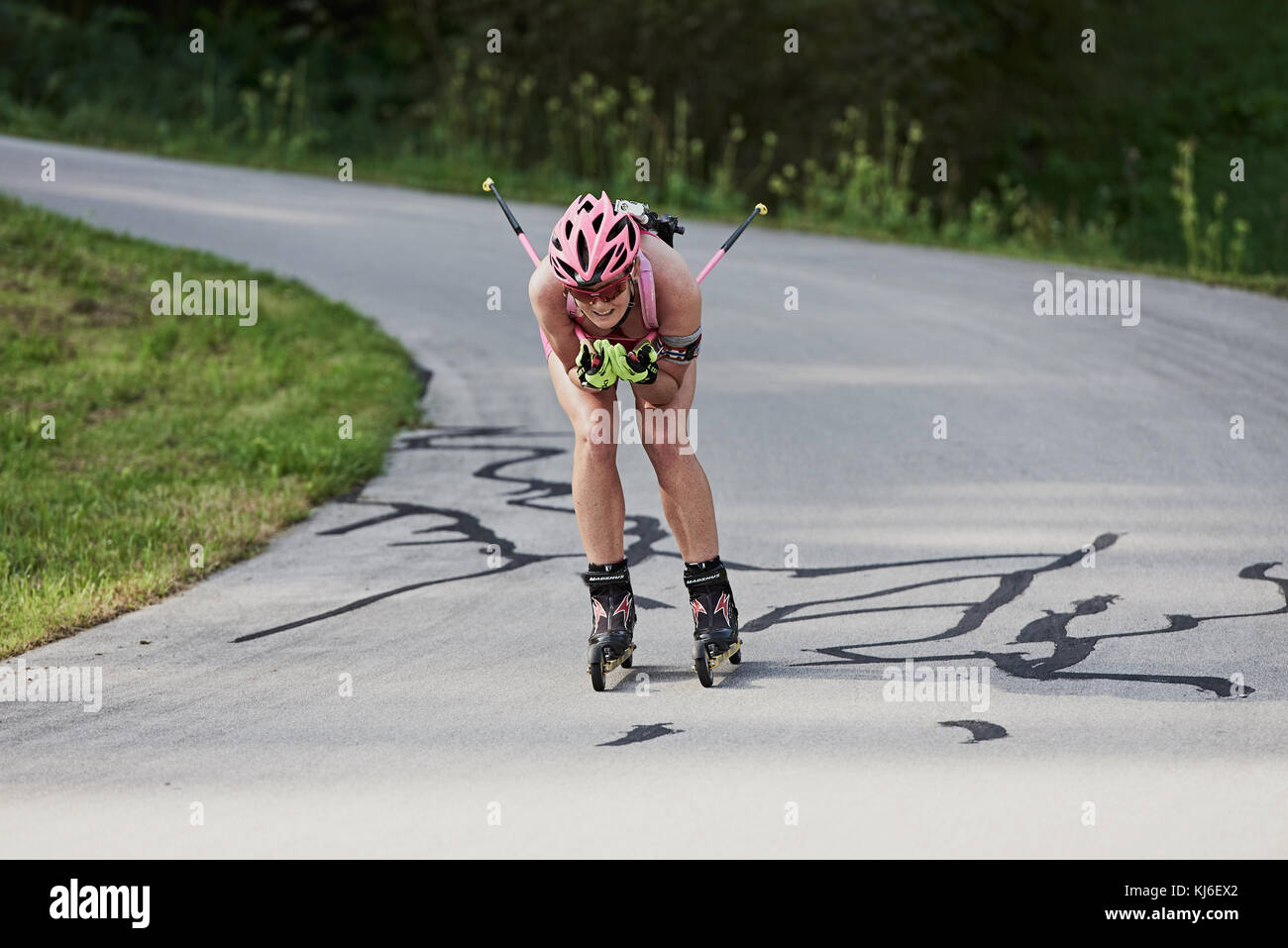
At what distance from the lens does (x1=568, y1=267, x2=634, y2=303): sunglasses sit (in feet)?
17.1

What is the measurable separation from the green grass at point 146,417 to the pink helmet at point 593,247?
2939 millimetres

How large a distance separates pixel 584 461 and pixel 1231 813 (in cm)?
236

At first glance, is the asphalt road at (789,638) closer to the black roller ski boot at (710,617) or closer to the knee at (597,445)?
the black roller ski boot at (710,617)

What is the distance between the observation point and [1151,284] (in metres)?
13.9

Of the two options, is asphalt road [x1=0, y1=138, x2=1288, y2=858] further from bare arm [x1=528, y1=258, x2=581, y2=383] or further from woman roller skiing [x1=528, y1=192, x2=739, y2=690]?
bare arm [x1=528, y1=258, x2=581, y2=383]

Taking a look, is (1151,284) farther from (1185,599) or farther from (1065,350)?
(1185,599)

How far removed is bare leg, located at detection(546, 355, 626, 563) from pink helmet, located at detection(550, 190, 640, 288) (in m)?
0.55

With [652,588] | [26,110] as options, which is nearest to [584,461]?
→ [652,588]

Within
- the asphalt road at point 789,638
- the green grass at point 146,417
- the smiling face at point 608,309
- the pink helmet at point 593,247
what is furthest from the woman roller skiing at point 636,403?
the green grass at point 146,417

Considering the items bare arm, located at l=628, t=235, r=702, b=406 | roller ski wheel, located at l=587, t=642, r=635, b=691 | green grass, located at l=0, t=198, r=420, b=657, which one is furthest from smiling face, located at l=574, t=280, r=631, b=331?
green grass, located at l=0, t=198, r=420, b=657

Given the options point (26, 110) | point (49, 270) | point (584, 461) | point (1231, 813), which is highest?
point (26, 110)

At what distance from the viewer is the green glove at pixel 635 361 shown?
5.32 metres

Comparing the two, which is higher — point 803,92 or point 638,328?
point 803,92

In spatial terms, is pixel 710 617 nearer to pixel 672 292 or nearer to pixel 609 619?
pixel 609 619
